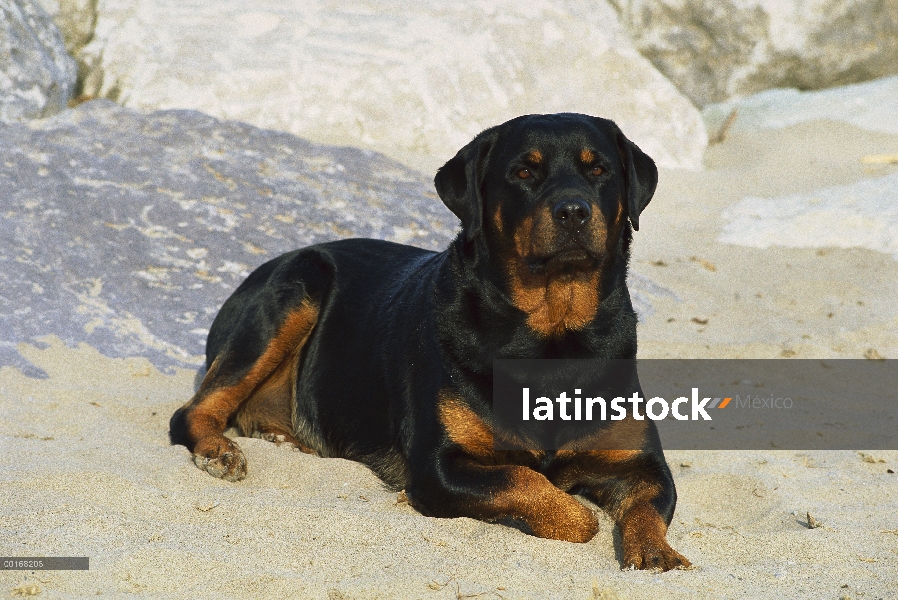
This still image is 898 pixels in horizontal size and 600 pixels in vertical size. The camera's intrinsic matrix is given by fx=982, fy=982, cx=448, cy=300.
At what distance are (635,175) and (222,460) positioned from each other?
2.17 m

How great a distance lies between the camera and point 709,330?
285 inches

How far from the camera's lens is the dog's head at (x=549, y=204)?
3912 mm

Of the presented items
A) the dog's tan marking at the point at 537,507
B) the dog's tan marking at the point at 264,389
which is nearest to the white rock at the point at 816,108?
the dog's tan marking at the point at 264,389

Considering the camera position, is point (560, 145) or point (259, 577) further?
point (560, 145)

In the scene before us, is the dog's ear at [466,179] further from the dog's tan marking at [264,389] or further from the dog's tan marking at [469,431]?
the dog's tan marking at [264,389]

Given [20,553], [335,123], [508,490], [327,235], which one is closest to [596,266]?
[508,490]

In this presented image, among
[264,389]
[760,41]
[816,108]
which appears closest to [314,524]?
[264,389]

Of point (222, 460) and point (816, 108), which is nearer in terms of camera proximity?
point (222, 460)

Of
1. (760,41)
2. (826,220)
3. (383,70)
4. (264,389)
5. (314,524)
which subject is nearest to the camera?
(314,524)

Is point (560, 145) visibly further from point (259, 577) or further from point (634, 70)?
point (634, 70)

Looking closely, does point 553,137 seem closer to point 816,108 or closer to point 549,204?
point 549,204

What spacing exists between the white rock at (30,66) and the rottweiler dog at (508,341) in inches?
193

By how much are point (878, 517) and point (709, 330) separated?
10.8 feet

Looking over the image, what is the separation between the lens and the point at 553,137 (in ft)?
13.6
